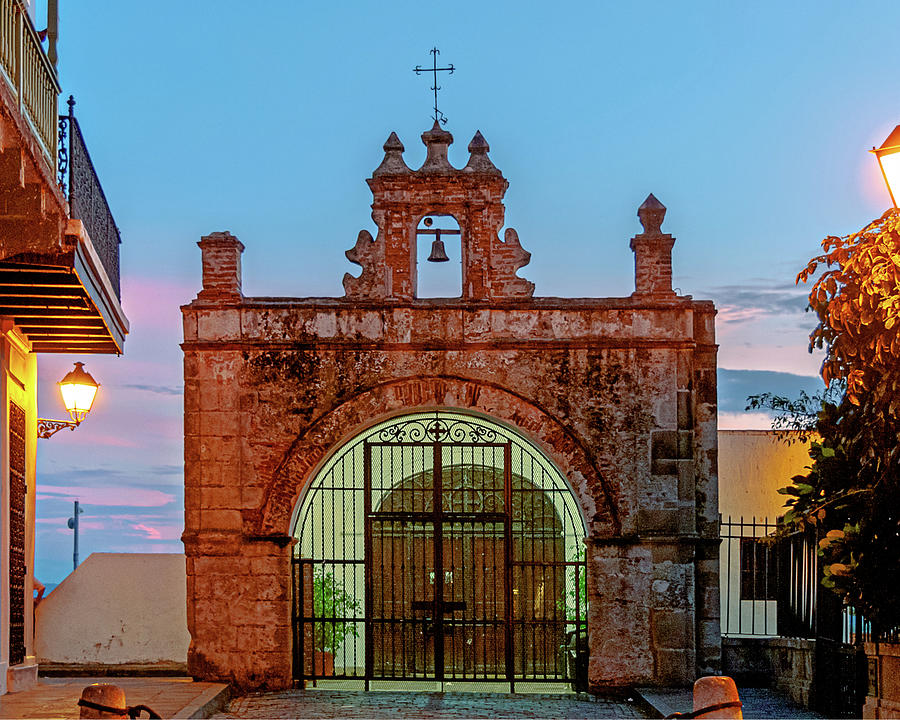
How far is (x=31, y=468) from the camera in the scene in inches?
519

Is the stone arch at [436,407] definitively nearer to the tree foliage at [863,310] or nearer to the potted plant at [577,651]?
the potted plant at [577,651]

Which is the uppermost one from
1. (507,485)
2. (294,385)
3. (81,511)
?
(294,385)

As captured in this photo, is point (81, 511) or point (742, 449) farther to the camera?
point (81, 511)

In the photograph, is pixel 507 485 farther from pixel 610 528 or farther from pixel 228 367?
pixel 228 367

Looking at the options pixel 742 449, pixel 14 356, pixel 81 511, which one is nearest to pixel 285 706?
pixel 14 356

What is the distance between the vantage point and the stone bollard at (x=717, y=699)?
A: 6.41m

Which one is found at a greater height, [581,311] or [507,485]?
[581,311]

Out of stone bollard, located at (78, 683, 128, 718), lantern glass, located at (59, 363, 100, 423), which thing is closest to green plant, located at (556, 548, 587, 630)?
lantern glass, located at (59, 363, 100, 423)

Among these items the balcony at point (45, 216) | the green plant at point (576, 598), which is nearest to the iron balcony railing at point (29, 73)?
the balcony at point (45, 216)

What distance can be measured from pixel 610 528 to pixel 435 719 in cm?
298

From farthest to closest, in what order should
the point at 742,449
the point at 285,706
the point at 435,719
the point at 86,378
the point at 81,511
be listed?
the point at 81,511 → the point at 742,449 → the point at 86,378 → the point at 285,706 → the point at 435,719

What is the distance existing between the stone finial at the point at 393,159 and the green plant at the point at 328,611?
4.31m

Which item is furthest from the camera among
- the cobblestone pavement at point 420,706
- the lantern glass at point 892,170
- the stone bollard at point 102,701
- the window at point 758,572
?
the window at point 758,572

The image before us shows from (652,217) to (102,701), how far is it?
363 inches
